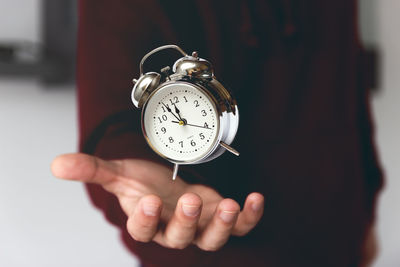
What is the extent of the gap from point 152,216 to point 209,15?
0.46m

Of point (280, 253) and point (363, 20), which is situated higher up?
point (363, 20)

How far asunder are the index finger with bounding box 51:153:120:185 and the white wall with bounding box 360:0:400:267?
2.36 feet

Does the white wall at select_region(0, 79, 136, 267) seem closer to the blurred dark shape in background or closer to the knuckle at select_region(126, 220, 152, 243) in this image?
the blurred dark shape in background

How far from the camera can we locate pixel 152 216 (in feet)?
1.36

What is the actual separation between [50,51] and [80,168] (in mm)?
500

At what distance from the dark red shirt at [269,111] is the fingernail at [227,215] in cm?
13

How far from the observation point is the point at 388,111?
931mm

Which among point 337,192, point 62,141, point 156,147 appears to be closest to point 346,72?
point 337,192

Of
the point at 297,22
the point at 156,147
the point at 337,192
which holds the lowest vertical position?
the point at 337,192

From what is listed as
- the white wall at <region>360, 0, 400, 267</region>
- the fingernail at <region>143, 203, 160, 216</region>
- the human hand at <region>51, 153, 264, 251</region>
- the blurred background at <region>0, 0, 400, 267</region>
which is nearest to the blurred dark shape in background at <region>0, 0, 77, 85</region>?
the blurred background at <region>0, 0, 400, 267</region>

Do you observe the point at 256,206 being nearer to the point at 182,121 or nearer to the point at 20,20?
the point at 182,121

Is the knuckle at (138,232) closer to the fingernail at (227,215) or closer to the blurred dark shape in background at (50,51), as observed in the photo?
the fingernail at (227,215)

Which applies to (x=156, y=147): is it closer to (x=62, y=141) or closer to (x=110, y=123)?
(x=110, y=123)

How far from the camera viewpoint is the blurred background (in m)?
0.84
